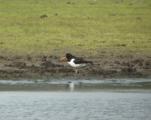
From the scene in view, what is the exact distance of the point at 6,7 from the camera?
3350 centimetres

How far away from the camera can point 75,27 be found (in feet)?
96.9

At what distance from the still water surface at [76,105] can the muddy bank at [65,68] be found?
2431 millimetres

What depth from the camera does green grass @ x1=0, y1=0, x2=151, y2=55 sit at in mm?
25875

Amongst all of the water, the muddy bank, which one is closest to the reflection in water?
the water

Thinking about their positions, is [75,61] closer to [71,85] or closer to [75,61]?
[75,61]

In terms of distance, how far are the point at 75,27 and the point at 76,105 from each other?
39.2 feet

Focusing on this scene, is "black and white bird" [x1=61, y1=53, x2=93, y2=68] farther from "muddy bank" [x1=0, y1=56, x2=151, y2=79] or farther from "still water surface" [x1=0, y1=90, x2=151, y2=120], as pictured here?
"still water surface" [x1=0, y1=90, x2=151, y2=120]

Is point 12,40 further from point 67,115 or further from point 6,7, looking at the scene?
point 67,115

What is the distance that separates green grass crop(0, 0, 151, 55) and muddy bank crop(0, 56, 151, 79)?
116cm

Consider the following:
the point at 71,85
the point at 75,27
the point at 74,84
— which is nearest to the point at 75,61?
the point at 74,84

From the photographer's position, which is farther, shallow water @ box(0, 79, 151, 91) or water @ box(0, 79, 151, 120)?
shallow water @ box(0, 79, 151, 91)

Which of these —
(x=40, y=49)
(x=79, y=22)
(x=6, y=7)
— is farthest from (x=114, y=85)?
(x=6, y=7)

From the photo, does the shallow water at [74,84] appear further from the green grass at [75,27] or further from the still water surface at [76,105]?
the green grass at [75,27]

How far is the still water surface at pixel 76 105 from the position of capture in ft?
54.5
